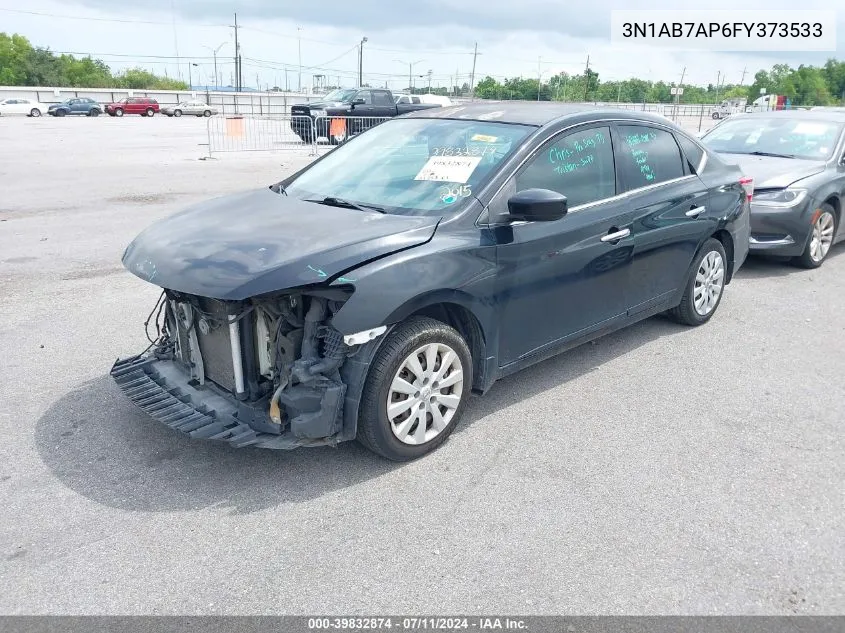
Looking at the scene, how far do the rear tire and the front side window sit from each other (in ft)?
14.3

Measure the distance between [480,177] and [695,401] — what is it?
6.72 feet

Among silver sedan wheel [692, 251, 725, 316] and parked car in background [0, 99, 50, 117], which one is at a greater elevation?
parked car in background [0, 99, 50, 117]

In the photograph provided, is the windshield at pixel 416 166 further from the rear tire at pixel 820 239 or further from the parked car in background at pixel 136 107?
the parked car in background at pixel 136 107

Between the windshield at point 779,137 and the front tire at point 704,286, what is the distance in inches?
138

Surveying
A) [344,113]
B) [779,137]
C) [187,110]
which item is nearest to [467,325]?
[779,137]

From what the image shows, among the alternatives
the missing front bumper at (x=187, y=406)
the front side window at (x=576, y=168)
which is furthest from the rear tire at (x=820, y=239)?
the missing front bumper at (x=187, y=406)

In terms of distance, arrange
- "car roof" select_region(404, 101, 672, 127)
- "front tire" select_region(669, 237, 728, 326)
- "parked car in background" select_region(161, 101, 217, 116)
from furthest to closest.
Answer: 1. "parked car in background" select_region(161, 101, 217, 116)
2. "front tire" select_region(669, 237, 728, 326)
3. "car roof" select_region(404, 101, 672, 127)

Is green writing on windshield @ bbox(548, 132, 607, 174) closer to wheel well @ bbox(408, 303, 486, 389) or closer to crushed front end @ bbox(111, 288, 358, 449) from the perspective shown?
wheel well @ bbox(408, 303, 486, 389)

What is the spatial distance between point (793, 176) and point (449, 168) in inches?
214

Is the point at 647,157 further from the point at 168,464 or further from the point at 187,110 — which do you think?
the point at 187,110

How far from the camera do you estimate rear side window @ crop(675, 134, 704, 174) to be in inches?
216

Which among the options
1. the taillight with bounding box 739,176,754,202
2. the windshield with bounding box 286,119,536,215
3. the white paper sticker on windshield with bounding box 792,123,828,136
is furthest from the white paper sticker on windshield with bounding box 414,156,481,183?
the white paper sticker on windshield with bounding box 792,123,828,136

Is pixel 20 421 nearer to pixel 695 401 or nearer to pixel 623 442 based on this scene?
pixel 623 442

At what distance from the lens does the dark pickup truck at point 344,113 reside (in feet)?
76.2
